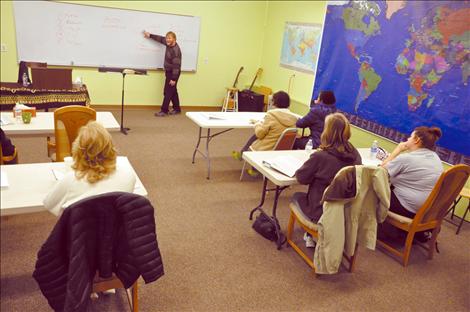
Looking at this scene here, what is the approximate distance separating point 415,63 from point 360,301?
9.49 feet

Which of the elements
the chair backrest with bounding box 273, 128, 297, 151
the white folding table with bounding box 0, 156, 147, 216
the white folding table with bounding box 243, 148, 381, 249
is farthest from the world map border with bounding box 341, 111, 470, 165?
the white folding table with bounding box 0, 156, 147, 216

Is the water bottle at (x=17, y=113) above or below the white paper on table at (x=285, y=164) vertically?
above

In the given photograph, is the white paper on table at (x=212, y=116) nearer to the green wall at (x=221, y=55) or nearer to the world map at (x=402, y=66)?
the world map at (x=402, y=66)

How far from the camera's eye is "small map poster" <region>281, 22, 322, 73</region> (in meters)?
5.95

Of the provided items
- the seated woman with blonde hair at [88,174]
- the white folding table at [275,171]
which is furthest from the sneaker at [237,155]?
the seated woman with blonde hair at [88,174]

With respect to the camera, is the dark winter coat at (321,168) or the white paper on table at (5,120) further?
the white paper on table at (5,120)

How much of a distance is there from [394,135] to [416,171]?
1.85 metres

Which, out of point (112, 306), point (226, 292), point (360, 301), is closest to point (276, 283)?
point (226, 292)

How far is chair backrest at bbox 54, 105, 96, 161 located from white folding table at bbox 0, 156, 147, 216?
73 centimetres

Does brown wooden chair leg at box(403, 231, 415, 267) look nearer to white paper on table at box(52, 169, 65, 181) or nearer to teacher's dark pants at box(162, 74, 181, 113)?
white paper on table at box(52, 169, 65, 181)

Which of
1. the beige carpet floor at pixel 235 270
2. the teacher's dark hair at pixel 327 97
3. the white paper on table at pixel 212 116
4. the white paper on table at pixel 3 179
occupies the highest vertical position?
the teacher's dark hair at pixel 327 97

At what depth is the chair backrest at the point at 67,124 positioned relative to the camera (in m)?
Answer: 2.94

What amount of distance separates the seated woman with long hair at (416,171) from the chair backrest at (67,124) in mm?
2443

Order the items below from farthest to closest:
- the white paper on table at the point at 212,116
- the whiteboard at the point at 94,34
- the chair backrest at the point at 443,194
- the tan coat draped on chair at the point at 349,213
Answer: the whiteboard at the point at 94,34 < the white paper on table at the point at 212,116 < the chair backrest at the point at 443,194 < the tan coat draped on chair at the point at 349,213
